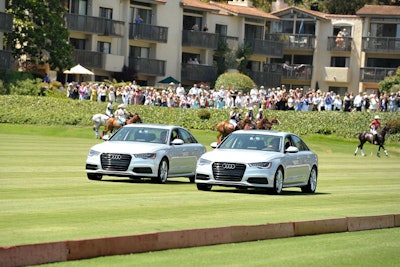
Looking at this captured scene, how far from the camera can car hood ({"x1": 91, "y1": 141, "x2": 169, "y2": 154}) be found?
27.8 m

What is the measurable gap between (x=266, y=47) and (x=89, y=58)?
2344cm

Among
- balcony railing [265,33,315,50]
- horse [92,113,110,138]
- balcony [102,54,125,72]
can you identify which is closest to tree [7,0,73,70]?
balcony [102,54,125,72]

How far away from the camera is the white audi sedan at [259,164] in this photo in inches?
1009

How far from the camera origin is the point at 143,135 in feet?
96.4

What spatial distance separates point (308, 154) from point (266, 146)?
5.03 ft

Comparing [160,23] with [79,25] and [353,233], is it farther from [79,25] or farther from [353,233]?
[353,233]

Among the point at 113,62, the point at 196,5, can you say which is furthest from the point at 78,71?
the point at 196,5

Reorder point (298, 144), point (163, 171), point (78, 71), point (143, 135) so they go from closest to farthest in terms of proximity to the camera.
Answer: point (298, 144)
point (163, 171)
point (143, 135)
point (78, 71)

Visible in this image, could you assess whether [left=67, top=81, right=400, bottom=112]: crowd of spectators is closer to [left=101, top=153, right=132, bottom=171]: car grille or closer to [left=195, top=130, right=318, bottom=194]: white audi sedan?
[left=101, top=153, right=132, bottom=171]: car grille

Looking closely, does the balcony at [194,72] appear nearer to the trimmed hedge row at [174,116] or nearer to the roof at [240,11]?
the roof at [240,11]

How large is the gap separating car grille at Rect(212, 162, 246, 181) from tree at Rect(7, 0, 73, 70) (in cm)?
4800

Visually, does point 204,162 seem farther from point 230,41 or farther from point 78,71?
point 230,41

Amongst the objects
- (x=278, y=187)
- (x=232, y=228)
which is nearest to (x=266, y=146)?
(x=278, y=187)

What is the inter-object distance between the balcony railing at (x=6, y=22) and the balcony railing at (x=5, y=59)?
1.36m
